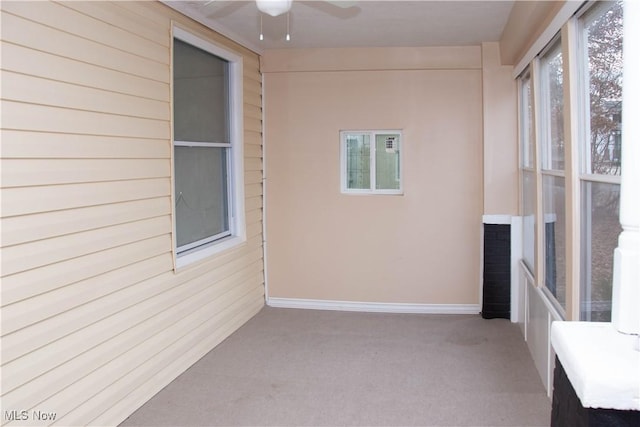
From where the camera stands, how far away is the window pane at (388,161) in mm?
5148

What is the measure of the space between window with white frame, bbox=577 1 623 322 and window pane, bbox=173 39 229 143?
8.35 ft

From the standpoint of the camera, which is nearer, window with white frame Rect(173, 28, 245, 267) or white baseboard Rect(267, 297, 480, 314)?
window with white frame Rect(173, 28, 245, 267)

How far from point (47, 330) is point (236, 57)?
301 cm

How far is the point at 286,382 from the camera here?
3.47m

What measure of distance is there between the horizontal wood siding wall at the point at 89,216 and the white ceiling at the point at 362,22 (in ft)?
1.12

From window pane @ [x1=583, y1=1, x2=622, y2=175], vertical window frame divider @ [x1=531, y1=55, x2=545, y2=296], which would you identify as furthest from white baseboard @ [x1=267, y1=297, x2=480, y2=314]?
window pane @ [x1=583, y1=1, x2=622, y2=175]

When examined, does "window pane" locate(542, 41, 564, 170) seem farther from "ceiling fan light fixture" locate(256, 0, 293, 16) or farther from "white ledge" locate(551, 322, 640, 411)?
"white ledge" locate(551, 322, 640, 411)

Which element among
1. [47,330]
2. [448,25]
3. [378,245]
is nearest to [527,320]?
[378,245]

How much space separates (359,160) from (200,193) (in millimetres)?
1804

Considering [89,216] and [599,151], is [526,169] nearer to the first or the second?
[599,151]

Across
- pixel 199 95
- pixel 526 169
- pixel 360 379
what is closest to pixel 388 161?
pixel 526 169

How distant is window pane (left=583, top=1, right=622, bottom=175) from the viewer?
6.85 ft

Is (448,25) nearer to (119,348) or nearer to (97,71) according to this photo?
(97,71)

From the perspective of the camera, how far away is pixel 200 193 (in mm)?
4074
